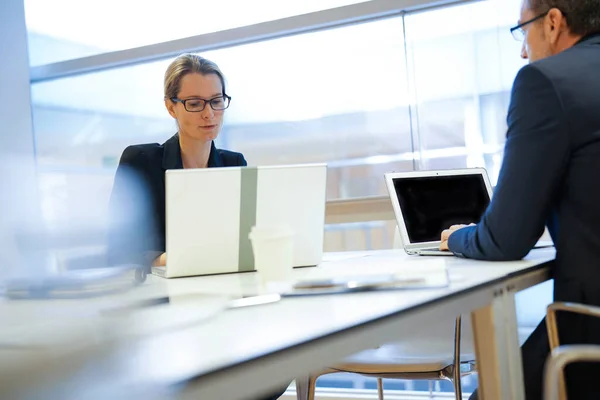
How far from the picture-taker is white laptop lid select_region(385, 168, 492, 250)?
196 cm

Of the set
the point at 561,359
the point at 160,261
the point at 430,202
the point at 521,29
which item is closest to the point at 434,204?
the point at 430,202

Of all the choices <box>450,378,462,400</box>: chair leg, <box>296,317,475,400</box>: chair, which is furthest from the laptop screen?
<box>450,378,462,400</box>: chair leg

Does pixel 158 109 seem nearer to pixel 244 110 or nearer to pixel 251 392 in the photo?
pixel 244 110

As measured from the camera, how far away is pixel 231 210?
1467mm

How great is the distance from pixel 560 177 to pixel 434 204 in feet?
2.16

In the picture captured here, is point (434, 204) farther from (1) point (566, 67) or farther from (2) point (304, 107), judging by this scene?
(2) point (304, 107)

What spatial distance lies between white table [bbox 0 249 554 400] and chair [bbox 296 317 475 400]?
56 cm

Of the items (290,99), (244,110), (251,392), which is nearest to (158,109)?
(244,110)

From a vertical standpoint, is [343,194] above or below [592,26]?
below

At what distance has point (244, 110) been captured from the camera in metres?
3.59

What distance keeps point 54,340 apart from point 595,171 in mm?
1289

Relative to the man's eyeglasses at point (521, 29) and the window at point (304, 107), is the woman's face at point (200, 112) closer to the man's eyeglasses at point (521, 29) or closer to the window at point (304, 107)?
the window at point (304, 107)

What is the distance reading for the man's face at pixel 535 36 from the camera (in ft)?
5.06

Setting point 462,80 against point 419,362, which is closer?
point 419,362
